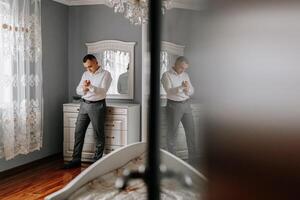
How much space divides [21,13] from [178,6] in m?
3.22

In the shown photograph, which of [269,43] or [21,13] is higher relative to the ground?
[21,13]

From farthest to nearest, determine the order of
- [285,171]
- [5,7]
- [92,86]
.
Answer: [92,86]
[5,7]
[285,171]

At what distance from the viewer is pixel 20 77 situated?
333cm

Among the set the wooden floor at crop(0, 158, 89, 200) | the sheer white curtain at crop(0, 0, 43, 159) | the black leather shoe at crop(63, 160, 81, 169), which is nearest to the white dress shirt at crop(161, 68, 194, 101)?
the wooden floor at crop(0, 158, 89, 200)

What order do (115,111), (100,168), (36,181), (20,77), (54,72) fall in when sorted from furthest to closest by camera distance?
(54,72) < (115,111) < (20,77) < (36,181) < (100,168)

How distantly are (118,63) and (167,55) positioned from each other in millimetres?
3700

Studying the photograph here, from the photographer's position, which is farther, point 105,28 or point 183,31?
point 105,28

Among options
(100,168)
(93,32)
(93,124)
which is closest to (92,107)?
(93,124)

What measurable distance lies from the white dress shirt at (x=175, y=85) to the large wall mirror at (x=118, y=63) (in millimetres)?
3602

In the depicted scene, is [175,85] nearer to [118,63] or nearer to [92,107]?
[92,107]

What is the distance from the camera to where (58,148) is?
416cm

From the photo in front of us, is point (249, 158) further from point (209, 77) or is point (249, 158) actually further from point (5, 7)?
point (5, 7)

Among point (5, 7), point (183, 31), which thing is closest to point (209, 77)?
point (183, 31)

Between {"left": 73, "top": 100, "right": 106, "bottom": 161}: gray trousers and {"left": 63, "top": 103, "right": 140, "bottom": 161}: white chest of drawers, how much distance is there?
0.32 ft
